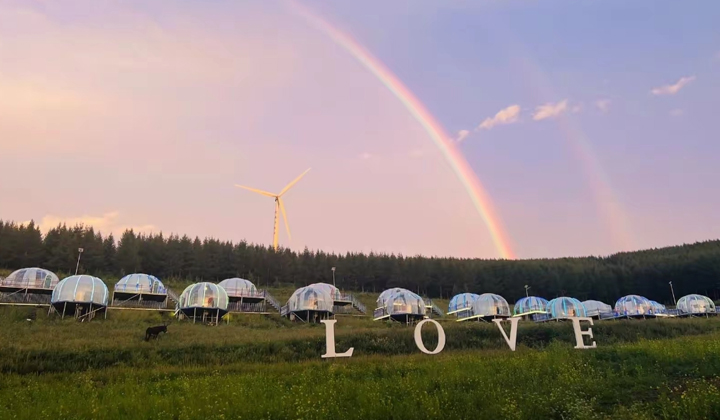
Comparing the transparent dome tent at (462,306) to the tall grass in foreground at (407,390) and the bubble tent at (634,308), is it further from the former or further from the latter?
the tall grass in foreground at (407,390)

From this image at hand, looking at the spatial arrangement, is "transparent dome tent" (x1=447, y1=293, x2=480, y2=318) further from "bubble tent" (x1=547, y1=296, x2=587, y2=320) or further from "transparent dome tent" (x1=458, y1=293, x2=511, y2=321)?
"bubble tent" (x1=547, y1=296, x2=587, y2=320)

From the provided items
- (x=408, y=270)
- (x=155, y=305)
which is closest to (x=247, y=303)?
(x=155, y=305)

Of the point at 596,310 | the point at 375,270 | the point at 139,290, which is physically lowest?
the point at 596,310

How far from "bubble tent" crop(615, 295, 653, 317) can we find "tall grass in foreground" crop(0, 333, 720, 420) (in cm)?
5966

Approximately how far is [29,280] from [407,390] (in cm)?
5585

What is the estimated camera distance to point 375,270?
358ft

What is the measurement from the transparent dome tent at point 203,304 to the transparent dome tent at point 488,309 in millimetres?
31017

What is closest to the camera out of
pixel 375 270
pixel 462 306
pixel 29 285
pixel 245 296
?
pixel 29 285

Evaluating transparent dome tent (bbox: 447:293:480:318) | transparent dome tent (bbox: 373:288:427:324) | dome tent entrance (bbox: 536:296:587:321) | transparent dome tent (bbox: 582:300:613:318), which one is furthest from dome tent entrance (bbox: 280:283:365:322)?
transparent dome tent (bbox: 582:300:613:318)

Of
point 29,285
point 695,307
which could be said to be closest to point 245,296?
point 29,285

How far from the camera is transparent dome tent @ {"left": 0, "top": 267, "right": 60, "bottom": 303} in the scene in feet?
169

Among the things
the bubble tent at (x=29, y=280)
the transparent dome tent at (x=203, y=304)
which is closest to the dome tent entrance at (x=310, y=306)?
the transparent dome tent at (x=203, y=304)

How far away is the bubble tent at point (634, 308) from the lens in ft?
232

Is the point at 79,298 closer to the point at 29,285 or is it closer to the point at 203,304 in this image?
the point at 203,304
